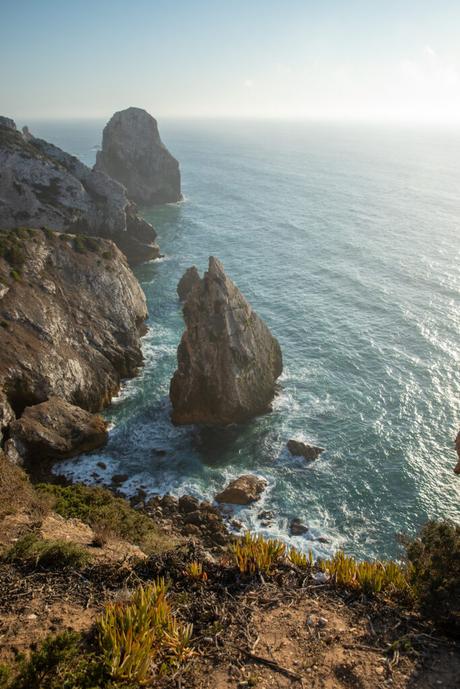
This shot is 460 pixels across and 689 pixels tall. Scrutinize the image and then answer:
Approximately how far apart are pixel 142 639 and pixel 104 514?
14854 millimetres

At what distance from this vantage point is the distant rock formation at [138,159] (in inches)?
4884

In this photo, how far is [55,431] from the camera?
117ft

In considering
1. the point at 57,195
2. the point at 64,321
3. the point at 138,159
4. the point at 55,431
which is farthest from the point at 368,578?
the point at 138,159

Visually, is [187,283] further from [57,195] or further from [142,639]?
[142,639]

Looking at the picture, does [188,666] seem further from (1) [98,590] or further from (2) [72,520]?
(2) [72,520]

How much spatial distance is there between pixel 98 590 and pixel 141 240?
79644mm

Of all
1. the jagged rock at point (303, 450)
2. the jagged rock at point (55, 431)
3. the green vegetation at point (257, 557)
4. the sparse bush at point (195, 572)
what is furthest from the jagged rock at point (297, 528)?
the sparse bush at point (195, 572)

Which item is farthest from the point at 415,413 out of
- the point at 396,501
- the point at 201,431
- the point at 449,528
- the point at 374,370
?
the point at 449,528

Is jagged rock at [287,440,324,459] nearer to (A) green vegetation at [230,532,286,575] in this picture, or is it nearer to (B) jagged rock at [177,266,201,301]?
(A) green vegetation at [230,532,286,575]

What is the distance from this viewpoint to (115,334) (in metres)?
48.7

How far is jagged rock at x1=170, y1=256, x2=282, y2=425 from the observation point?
40.7 metres

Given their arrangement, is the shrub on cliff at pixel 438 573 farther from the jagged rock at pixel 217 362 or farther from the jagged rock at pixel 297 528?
the jagged rock at pixel 217 362

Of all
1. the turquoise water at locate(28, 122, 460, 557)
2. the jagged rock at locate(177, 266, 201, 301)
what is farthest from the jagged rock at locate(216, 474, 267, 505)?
the jagged rock at locate(177, 266, 201, 301)

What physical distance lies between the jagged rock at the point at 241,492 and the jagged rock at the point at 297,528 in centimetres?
342
